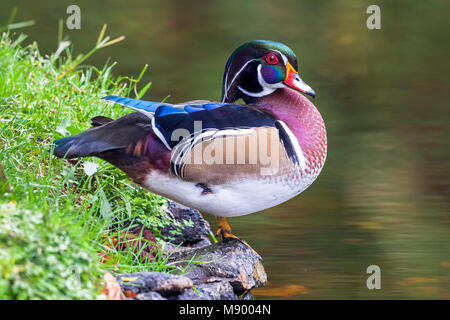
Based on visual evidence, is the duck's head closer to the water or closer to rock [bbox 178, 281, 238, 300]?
rock [bbox 178, 281, 238, 300]

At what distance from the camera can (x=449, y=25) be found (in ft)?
31.3

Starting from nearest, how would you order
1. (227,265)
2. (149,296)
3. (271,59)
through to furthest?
(149,296) < (227,265) < (271,59)

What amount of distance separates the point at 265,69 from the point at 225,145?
55 cm

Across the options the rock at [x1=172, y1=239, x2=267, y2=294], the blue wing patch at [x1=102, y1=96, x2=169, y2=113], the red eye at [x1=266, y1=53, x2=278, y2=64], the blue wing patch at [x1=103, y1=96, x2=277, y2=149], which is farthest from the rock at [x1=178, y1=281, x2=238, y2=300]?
the red eye at [x1=266, y1=53, x2=278, y2=64]

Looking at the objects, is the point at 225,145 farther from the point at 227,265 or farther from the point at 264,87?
the point at 227,265

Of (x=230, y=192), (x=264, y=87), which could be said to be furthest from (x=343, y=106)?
(x=230, y=192)

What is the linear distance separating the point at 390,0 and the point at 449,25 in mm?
1066

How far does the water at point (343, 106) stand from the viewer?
15.6ft

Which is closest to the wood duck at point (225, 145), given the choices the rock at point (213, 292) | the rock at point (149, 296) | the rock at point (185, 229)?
the rock at point (213, 292)

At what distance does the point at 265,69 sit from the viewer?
393 cm

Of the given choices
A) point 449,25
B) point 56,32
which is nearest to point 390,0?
point 449,25

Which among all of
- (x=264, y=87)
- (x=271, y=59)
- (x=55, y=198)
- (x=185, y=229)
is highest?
(x=271, y=59)

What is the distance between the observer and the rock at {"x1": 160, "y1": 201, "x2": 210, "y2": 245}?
14.2 feet
